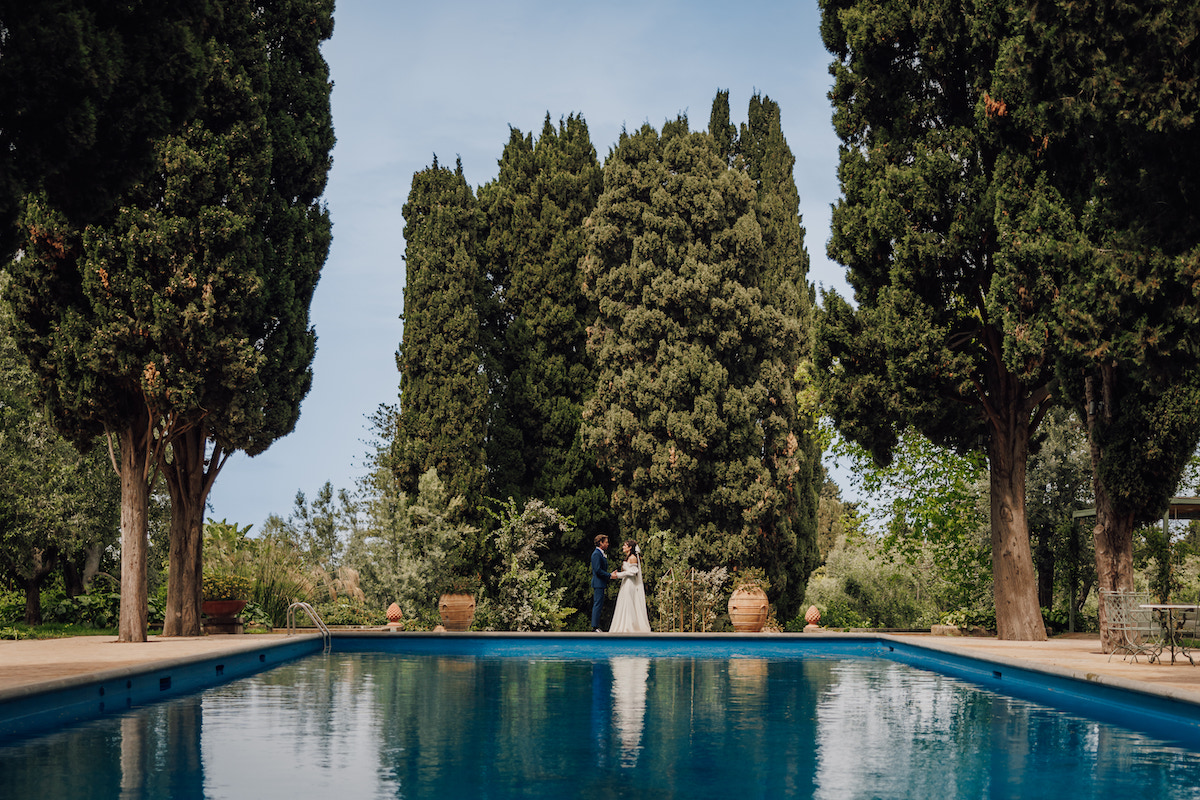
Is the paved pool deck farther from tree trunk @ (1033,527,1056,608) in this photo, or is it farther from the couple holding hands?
the couple holding hands

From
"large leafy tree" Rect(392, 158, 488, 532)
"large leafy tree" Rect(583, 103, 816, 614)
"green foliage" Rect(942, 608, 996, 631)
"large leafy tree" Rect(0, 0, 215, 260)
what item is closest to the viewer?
"large leafy tree" Rect(0, 0, 215, 260)

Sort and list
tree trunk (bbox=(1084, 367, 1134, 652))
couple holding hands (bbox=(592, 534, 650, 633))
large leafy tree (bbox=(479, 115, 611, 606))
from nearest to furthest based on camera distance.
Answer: tree trunk (bbox=(1084, 367, 1134, 652))
couple holding hands (bbox=(592, 534, 650, 633))
large leafy tree (bbox=(479, 115, 611, 606))

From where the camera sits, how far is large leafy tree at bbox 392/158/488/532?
71.9 ft

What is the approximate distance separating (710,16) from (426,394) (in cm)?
1119

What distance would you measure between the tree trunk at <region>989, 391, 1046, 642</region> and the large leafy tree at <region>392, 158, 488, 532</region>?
33.3ft

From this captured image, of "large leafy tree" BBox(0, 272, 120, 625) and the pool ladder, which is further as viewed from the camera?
"large leafy tree" BBox(0, 272, 120, 625)

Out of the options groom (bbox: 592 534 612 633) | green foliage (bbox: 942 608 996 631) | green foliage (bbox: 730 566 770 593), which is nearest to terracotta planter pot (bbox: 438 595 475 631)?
groom (bbox: 592 534 612 633)

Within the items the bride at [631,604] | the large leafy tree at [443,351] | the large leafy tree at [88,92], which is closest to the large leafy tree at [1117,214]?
the bride at [631,604]

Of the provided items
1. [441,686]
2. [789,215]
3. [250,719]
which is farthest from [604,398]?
[250,719]

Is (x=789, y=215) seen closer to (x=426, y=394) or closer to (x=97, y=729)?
(x=426, y=394)

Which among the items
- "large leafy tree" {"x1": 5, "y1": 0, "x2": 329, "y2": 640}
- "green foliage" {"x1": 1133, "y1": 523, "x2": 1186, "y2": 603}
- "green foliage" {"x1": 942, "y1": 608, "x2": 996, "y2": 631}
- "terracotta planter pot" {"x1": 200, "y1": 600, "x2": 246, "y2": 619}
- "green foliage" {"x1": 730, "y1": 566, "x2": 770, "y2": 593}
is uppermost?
"large leafy tree" {"x1": 5, "y1": 0, "x2": 329, "y2": 640}

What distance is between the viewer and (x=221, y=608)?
17.0 metres

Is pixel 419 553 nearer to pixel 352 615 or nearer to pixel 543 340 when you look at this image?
pixel 352 615

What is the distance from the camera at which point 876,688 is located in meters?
11.2
